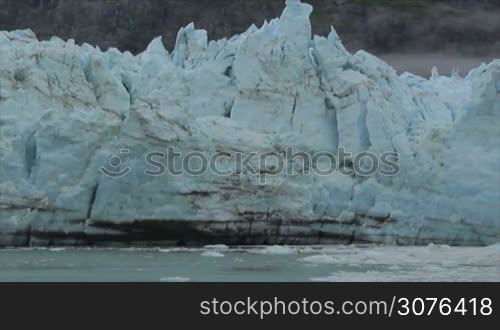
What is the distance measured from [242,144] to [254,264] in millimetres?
3447

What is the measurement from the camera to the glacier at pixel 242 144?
18281 mm

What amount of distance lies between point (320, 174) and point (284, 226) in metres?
1.06

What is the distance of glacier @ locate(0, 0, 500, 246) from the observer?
60.0 ft

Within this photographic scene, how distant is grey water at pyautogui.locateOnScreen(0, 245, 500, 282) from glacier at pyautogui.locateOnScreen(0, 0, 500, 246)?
557mm

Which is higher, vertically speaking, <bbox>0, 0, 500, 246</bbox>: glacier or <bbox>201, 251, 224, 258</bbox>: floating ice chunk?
<bbox>0, 0, 500, 246</bbox>: glacier

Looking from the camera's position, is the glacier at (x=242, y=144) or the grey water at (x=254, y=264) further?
the glacier at (x=242, y=144)

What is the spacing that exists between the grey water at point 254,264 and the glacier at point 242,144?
21.9 inches

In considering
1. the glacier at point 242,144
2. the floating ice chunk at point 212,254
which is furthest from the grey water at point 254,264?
the glacier at point 242,144

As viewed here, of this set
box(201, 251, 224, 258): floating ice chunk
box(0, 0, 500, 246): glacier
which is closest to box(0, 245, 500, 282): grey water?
box(201, 251, 224, 258): floating ice chunk

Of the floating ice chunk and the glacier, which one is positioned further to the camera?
the glacier

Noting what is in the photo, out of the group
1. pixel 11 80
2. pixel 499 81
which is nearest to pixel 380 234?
pixel 499 81

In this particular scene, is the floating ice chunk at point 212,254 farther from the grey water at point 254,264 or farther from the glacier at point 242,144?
the glacier at point 242,144

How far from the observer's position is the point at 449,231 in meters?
19.0

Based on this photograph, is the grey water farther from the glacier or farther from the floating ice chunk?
the glacier
